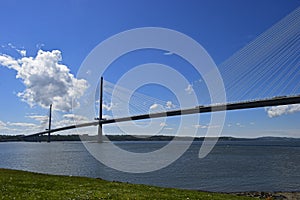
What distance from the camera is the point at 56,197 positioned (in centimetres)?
1061

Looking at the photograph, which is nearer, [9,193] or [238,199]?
[9,193]

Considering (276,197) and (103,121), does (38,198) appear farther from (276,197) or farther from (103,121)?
(103,121)

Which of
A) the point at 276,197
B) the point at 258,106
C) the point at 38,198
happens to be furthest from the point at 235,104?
the point at 38,198

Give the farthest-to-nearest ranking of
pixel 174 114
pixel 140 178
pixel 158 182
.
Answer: pixel 174 114
pixel 140 178
pixel 158 182

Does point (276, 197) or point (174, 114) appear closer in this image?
point (276, 197)

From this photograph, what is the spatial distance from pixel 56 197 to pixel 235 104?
46.7 m

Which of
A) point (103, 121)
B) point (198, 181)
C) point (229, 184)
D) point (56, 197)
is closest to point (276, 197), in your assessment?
point (229, 184)

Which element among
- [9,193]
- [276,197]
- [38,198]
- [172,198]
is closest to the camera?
[38,198]

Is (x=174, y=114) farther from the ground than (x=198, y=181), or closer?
farther from the ground

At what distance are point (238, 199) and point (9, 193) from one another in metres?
9.57

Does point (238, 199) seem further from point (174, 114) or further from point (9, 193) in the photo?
point (174, 114)

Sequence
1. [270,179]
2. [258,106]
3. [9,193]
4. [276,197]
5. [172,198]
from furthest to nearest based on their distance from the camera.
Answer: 1. [258,106]
2. [270,179]
3. [276,197]
4. [172,198]
5. [9,193]

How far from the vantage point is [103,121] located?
95812 millimetres

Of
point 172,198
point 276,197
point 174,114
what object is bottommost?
point 276,197
